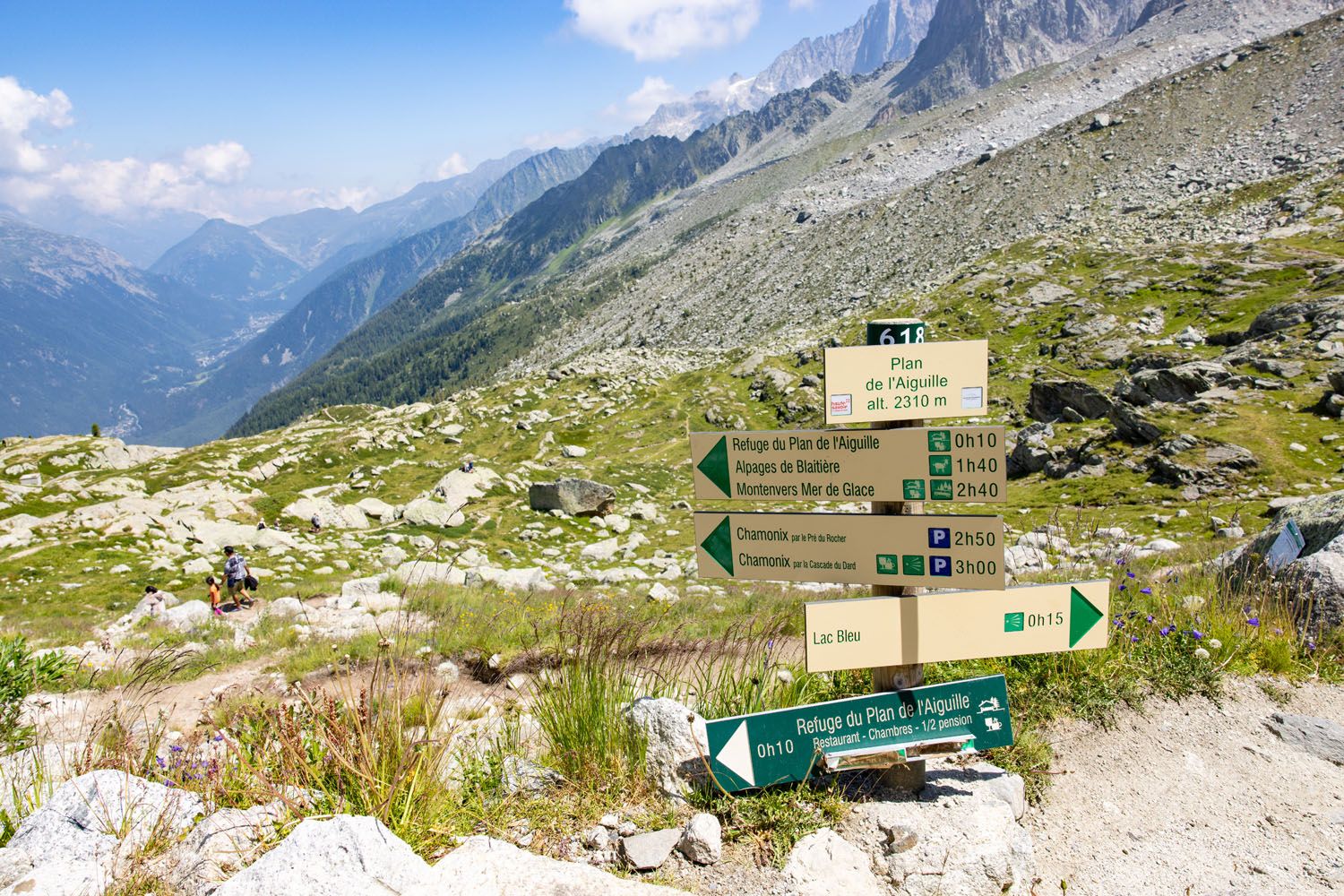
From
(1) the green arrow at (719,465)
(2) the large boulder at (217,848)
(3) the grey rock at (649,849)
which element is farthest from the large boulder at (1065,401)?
(2) the large boulder at (217,848)

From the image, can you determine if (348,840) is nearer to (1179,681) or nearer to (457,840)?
(457,840)

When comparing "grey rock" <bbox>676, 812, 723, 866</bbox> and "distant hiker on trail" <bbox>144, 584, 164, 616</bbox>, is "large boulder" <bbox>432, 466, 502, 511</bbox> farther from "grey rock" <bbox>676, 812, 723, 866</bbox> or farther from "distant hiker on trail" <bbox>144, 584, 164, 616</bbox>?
"grey rock" <bbox>676, 812, 723, 866</bbox>

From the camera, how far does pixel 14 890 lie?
9.55 ft

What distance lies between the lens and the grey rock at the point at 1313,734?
14.5 ft

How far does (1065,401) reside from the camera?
84.8ft

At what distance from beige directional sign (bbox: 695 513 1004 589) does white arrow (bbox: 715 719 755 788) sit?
96 cm

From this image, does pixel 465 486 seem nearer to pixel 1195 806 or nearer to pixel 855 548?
pixel 855 548

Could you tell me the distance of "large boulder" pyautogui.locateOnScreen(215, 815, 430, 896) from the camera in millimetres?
2762

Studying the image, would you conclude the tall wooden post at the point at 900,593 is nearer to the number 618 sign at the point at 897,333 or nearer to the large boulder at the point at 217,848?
the number 618 sign at the point at 897,333

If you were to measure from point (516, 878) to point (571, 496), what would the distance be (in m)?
20.1

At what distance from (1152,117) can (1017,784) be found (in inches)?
3214

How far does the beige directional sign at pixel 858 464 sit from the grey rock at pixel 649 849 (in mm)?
1974

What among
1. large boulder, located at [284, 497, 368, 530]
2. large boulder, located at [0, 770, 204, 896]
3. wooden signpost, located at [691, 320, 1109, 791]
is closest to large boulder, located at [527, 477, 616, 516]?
large boulder, located at [284, 497, 368, 530]

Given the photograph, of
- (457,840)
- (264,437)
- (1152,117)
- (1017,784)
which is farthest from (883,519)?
(1152,117)
